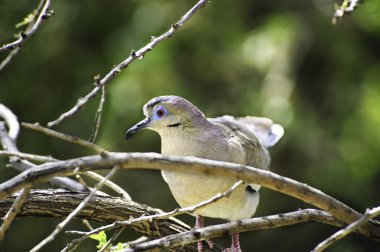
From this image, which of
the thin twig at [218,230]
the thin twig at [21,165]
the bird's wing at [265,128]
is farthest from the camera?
the bird's wing at [265,128]

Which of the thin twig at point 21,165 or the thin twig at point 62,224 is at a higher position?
the thin twig at point 21,165

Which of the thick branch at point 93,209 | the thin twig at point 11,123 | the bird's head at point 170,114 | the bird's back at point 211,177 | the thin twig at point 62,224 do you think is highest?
the thin twig at point 11,123

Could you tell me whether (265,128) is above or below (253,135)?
above

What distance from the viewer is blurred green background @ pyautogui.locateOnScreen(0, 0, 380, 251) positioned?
636 cm

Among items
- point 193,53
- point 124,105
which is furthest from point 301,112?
point 124,105

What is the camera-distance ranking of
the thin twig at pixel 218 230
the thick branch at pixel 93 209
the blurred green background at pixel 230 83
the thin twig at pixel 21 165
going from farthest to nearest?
the blurred green background at pixel 230 83 → the thin twig at pixel 21 165 → the thick branch at pixel 93 209 → the thin twig at pixel 218 230

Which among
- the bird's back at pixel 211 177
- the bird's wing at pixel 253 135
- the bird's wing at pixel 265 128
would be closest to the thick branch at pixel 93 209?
the bird's back at pixel 211 177

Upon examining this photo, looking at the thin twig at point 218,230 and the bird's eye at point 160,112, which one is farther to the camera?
the bird's eye at point 160,112

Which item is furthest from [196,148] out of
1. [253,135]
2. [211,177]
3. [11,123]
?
[11,123]

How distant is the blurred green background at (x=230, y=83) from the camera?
636 cm

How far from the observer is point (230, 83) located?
22.6 feet

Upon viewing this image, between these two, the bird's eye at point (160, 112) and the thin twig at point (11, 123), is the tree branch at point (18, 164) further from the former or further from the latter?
the bird's eye at point (160, 112)

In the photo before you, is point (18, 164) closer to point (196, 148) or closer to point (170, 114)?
point (170, 114)

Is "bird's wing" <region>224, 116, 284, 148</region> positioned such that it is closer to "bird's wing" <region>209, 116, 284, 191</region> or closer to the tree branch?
"bird's wing" <region>209, 116, 284, 191</region>
